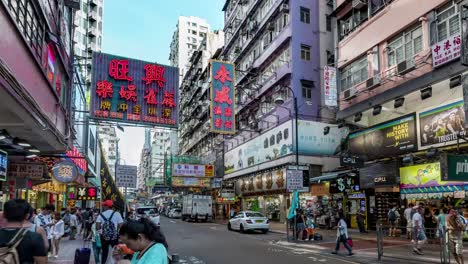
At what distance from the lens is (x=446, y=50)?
66.4ft

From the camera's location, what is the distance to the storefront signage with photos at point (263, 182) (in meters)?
→ 36.9

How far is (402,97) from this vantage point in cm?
2417

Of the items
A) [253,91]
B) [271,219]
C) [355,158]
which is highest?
[253,91]

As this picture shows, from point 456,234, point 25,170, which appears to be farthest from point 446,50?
point 25,170

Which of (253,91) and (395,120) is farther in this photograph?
(253,91)

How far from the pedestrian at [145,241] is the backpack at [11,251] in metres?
1.14

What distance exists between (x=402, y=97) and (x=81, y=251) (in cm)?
2025

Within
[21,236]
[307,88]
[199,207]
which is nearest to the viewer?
[21,236]

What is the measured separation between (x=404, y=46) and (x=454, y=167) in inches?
562

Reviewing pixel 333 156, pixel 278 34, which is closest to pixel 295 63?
pixel 278 34

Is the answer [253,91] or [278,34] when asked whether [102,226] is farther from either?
[253,91]

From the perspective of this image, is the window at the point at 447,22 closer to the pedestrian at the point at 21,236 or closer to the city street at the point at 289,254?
the city street at the point at 289,254

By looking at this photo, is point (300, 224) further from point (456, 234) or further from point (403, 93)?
point (456, 234)

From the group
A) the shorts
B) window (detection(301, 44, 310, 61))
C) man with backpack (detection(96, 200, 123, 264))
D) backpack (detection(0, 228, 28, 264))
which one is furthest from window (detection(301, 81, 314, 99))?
backpack (detection(0, 228, 28, 264))
